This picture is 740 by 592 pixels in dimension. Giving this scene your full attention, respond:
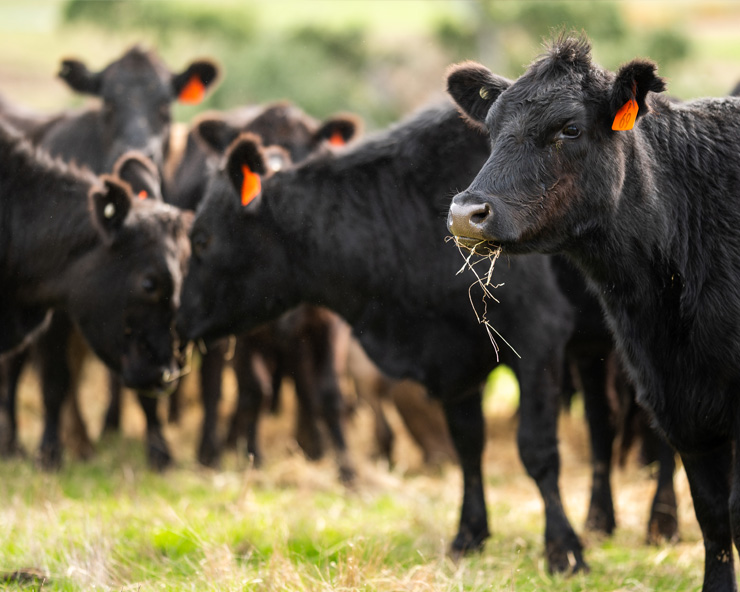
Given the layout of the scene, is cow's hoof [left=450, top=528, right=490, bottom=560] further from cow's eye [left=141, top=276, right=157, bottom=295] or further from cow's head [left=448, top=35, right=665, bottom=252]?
cow's eye [left=141, top=276, right=157, bottom=295]

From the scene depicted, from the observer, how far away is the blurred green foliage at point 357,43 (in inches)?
615

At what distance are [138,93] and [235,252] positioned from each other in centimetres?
288

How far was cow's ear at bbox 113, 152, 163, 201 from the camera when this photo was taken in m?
6.26

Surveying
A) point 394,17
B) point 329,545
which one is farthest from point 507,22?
point 329,545

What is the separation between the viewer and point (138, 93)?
7609mm

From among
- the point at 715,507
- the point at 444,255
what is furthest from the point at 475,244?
the point at 715,507

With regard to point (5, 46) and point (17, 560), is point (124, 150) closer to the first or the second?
point (17, 560)

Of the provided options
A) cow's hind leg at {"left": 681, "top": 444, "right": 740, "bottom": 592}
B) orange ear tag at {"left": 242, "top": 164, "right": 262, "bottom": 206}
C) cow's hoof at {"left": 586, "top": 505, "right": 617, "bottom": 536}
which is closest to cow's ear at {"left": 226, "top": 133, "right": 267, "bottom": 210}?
orange ear tag at {"left": 242, "top": 164, "right": 262, "bottom": 206}

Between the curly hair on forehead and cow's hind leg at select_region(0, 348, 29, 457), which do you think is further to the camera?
cow's hind leg at select_region(0, 348, 29, 457)

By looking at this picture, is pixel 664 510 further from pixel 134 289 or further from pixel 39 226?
pixel 39 226

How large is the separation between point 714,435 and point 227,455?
514 centimetres

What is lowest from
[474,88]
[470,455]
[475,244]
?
[470,455]

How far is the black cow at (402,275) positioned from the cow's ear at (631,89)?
4.58 feet

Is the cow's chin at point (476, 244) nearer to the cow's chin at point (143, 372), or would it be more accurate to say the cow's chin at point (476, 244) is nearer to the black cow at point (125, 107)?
the cow's chin at point (143, 372)
